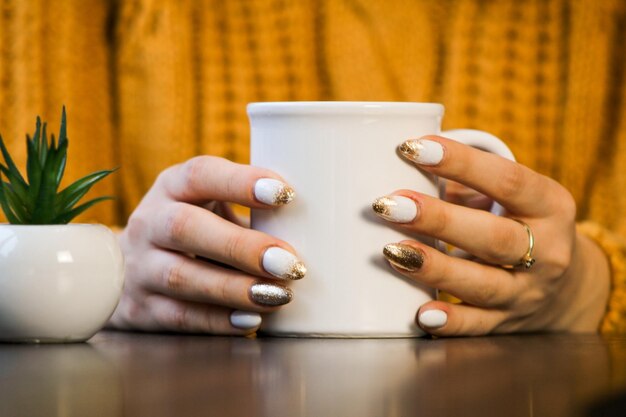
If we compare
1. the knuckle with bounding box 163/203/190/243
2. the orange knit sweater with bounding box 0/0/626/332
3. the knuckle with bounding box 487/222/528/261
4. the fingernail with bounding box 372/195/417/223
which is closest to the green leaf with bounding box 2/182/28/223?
the knuckle with bounding box 163/203/190/243

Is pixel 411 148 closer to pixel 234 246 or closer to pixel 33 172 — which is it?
pixel 234 246

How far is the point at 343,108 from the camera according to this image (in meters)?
0.69

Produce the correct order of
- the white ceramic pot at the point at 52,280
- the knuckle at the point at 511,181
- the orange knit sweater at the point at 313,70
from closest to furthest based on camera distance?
1. the white ceramic pot at the point at 52,280
2. the knuckle at the point at 511,181
3. the orange knit sweater at the point at 313,70

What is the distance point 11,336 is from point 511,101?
1049 millimetres

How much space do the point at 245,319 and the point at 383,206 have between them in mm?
156

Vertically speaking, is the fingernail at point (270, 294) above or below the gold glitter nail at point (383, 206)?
below

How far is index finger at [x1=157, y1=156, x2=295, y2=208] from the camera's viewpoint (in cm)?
71

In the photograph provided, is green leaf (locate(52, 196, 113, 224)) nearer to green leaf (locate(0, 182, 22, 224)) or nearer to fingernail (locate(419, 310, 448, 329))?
green leaf (locate(0, 182, 22, 224))

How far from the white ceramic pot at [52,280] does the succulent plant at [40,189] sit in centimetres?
2

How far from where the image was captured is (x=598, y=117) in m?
1.53

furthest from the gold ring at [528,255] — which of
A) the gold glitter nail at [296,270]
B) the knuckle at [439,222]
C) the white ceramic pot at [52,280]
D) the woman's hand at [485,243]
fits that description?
the white ceramic pot at [52,280]

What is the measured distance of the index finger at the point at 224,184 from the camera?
2.34ft

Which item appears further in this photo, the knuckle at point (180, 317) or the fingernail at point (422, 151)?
the knuckle at point (180, 317)

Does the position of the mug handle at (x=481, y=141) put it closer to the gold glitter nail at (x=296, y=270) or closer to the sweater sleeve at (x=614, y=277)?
the gold glitter nail at (x=296, y=270)
